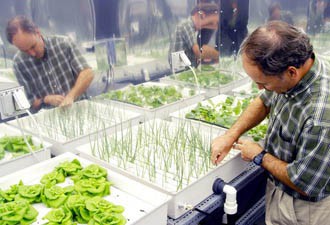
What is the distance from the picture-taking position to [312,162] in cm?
124

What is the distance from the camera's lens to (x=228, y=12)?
2.75 meters

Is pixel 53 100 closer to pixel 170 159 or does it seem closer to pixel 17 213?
pixel 170 159

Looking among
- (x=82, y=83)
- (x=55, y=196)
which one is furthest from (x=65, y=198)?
(x=82, y=83)

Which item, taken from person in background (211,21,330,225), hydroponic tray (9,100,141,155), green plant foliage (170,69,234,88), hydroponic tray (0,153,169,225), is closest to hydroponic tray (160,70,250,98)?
green plant foliage (170,69,234,88)

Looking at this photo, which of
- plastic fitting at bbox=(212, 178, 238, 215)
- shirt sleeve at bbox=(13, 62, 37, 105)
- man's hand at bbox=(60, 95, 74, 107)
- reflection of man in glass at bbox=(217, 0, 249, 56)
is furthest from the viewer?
reflection of man in glass at bbox=(217, 0, 249, 56)

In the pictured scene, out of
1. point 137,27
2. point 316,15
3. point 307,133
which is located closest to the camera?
point 307,133

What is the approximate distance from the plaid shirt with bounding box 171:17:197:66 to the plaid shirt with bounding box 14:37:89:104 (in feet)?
2.60

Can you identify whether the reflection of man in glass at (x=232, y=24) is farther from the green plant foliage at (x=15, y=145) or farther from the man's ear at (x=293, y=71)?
the green plant foliage at (x=15, y=145)

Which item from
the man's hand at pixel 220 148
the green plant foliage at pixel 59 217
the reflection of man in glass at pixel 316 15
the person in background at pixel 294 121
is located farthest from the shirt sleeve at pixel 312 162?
the reflection of man in glass at pixel 316 15

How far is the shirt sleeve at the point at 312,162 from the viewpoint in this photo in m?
1.20

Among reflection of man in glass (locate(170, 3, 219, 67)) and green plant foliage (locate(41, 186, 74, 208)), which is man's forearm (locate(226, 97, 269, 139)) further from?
reflection of man in glass (locate(170, 3, 219, 67))

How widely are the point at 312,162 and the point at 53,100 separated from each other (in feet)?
4.67

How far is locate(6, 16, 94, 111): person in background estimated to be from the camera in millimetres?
1755

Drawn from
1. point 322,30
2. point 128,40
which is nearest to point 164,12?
point 128,40
